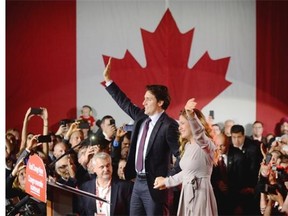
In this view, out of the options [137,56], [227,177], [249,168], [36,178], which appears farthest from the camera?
[137,56]

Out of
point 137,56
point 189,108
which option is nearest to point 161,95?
point 189,108

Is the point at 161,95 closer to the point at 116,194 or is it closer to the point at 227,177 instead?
the point at 116,194

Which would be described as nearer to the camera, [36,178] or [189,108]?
[36,178]

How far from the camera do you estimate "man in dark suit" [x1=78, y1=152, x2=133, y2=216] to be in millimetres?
3959

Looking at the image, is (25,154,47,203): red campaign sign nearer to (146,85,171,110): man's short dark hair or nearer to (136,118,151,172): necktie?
(136,118,151,172): necktie

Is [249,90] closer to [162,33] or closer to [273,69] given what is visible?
[273,69]

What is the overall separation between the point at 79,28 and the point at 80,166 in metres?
2.30

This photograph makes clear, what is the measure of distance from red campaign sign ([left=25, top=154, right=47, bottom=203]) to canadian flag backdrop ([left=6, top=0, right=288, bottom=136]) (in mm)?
3176

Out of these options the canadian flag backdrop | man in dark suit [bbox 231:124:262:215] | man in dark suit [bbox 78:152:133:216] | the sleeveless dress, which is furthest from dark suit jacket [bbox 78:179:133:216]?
the canadian flag backdrop

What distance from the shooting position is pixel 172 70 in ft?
21.7

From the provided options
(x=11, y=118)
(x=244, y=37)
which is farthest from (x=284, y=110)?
(x=11, y=118)

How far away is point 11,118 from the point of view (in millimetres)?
6406

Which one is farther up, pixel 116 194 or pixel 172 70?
pixel 172 70

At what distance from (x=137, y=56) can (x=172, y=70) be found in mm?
371
